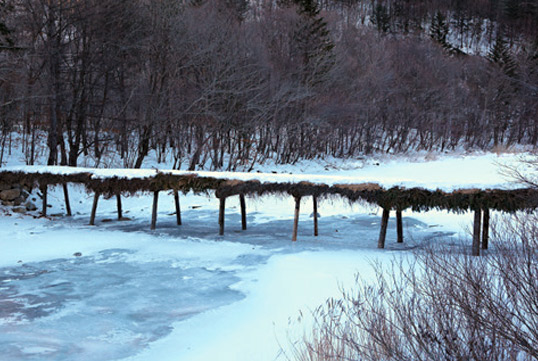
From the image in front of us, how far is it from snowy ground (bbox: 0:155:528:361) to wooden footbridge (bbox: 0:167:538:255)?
84 cm

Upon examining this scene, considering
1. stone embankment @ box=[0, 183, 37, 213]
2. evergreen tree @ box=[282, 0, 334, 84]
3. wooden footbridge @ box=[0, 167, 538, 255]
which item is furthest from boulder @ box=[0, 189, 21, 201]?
evergreen tree @ box=[282, 0, 334, 84]

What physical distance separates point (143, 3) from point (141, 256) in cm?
2416

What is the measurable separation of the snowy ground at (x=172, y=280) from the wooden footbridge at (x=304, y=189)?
0.84 meters

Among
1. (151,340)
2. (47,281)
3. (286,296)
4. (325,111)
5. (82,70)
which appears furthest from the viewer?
(325,111)

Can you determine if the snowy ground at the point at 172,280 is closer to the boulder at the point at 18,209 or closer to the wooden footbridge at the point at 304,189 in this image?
the boulder at the point at 18,209

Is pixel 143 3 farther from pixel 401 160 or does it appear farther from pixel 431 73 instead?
pixel 431 73

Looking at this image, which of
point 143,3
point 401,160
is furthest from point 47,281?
point 401,160

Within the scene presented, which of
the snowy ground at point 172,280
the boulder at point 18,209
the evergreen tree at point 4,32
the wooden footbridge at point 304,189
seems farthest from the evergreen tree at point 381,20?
the boulder at point 18,209

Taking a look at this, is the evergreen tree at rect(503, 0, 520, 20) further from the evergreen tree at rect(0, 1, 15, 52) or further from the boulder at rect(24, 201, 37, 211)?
the boulder at rect(24, 201, 37, 211)

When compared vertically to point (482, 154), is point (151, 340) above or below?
below

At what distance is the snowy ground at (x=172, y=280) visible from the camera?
836cm

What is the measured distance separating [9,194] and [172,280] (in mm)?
14591

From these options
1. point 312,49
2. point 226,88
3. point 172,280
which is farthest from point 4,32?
point 312,49

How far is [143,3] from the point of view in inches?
1335
